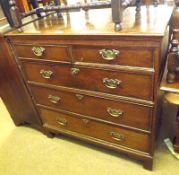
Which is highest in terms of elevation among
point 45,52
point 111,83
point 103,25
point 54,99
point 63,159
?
point 103,25

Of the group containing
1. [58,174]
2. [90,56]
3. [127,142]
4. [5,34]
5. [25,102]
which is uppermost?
[5,34]

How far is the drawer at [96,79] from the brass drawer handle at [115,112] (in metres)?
0.13

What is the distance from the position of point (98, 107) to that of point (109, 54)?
1.25 ft

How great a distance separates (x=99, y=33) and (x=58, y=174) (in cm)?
102

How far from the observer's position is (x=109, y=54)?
3.06 ft

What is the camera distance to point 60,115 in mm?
1435

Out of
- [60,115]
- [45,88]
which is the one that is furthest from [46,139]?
[45,88]

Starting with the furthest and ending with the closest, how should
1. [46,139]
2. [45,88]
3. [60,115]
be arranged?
[46,139] → [60,115] → [45,88]

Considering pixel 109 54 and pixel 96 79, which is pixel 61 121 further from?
pixel 109 54

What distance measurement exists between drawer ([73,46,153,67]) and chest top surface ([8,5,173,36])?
77 millimetres

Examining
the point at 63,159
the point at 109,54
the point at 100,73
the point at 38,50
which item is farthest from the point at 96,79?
the point at 63,159

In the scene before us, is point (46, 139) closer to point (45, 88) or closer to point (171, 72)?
point (45, 88)

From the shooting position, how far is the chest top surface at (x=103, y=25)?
85cm

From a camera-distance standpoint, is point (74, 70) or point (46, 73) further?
point (46, 73)
